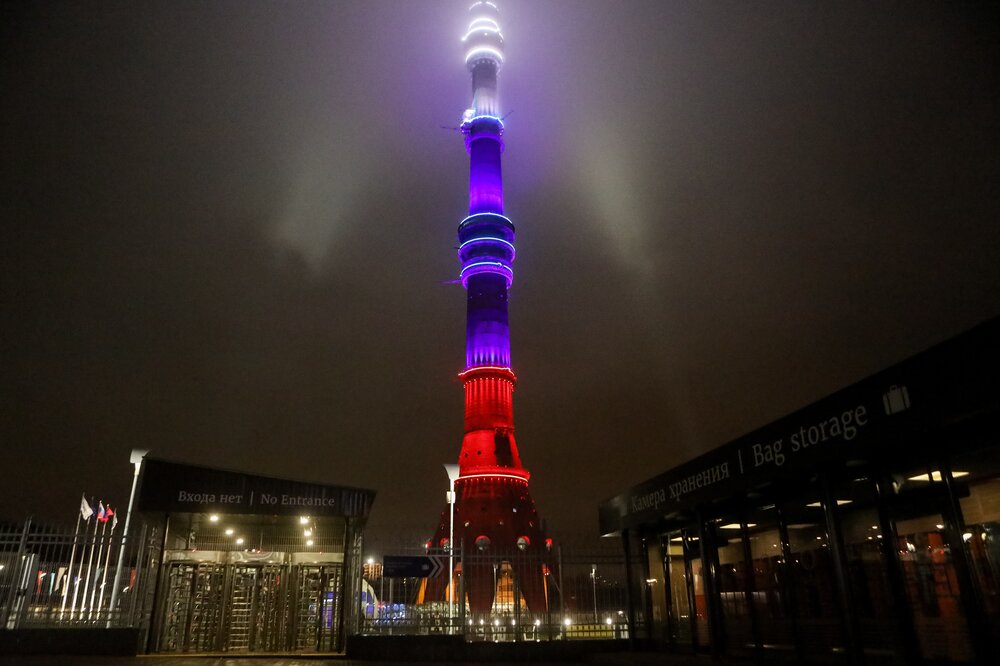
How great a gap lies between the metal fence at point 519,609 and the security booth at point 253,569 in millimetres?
895

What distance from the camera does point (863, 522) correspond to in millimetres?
10773

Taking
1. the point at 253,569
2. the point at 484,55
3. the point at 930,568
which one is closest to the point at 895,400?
the point at 930,568

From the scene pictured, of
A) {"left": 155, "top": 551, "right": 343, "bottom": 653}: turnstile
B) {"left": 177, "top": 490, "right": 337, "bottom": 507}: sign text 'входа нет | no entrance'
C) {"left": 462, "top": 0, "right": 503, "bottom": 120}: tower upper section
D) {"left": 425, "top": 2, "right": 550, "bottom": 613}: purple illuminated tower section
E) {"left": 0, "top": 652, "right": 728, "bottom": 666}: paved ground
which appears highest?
{"left": 462, "top": 0, "right": 503, "bottom": 120}: tower upper section

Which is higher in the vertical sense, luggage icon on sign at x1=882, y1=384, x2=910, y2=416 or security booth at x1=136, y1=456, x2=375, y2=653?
luggage icon on sign at x1=882, y1=384, x2=910, y2=416

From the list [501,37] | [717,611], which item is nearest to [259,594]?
[717,611]

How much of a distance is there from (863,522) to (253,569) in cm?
1434

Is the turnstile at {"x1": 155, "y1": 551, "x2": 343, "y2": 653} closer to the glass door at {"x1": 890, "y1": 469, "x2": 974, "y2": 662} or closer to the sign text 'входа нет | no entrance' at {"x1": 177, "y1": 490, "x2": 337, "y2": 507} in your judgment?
the sign text 'входа нет | no entrance' at {"x1": 177, "y1": 490, "x2": 337, "y2": 507}

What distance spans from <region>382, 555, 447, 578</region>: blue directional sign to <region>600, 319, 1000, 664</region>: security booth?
572 cm

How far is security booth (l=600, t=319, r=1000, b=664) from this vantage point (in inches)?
341

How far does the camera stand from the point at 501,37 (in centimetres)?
6194

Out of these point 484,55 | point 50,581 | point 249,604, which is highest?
point 484,55

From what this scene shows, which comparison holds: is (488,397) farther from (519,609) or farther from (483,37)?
(483,37)

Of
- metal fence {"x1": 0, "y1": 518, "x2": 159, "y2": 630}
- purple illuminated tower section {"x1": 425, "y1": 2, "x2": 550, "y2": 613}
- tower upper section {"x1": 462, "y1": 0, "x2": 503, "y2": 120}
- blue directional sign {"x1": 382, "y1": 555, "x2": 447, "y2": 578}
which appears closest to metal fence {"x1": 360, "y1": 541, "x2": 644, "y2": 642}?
blue directional sign {"x1": 382, "y1": 555, "x2": 447, "y2": 578}

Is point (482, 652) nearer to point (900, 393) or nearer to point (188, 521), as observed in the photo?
point (188, 521)
